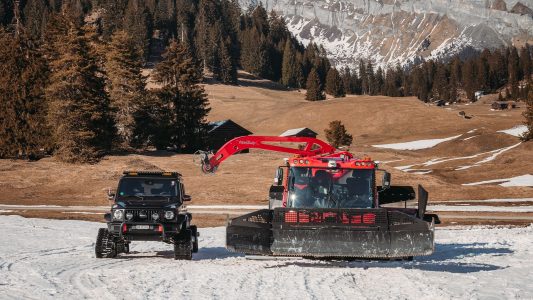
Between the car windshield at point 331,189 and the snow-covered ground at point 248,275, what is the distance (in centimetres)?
148

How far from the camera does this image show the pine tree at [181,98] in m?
80.2

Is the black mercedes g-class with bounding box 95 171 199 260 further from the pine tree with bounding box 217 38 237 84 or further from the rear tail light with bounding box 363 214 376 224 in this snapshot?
the pine tree with bounding box 217 38 237 84

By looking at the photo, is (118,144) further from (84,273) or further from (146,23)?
(146,23)

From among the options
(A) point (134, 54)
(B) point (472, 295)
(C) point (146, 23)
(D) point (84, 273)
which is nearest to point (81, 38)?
(A) point (134, 54)

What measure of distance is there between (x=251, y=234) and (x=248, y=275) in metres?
1.45

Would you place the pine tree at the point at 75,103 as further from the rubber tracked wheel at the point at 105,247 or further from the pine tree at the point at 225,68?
the pine tree at the point at 225,68

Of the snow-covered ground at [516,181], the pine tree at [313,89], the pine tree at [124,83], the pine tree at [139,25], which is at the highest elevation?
the pine tree at [139,25]

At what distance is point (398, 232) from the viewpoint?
1538 centimetres

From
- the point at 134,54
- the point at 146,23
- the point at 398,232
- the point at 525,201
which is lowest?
the point at 525,201

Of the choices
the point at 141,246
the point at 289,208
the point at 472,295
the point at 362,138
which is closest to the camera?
the point at 472,295

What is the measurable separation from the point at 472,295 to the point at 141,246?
11960 mm

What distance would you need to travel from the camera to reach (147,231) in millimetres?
17531

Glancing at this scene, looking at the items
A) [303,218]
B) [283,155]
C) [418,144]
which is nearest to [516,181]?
[283,155]

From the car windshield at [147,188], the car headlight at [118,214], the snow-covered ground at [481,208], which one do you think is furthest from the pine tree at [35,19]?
the car headlight at [118,214]
